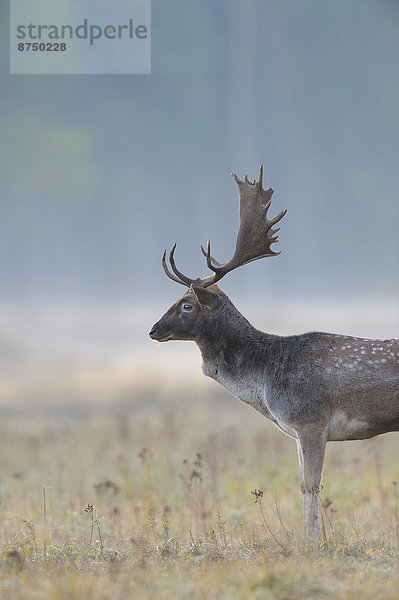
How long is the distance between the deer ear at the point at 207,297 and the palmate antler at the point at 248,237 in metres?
0.37

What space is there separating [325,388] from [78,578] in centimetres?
356

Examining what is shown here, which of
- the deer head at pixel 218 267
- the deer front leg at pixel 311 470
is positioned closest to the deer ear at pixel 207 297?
the deer head at pixel 218 267

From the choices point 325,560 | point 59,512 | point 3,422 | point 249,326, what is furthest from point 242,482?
point 3,422

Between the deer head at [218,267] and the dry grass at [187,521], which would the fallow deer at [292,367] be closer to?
the deer head at [218,267]

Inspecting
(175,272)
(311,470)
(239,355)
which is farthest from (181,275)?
(311,470)

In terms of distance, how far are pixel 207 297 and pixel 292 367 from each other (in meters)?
1.35

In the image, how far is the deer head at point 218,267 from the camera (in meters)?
9.63

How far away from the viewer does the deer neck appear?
9.48 m

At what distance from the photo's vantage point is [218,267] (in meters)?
9.85

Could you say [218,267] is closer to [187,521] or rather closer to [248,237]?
[248,237]

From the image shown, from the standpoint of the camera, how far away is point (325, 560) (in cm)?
759

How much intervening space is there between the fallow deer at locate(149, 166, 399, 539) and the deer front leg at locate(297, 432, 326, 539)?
11 mm

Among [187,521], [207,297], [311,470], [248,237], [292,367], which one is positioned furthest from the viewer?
[187,521]

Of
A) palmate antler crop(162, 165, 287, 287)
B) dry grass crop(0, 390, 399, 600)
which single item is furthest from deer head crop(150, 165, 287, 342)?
dry grass crop(0, 390, 399, 600)
